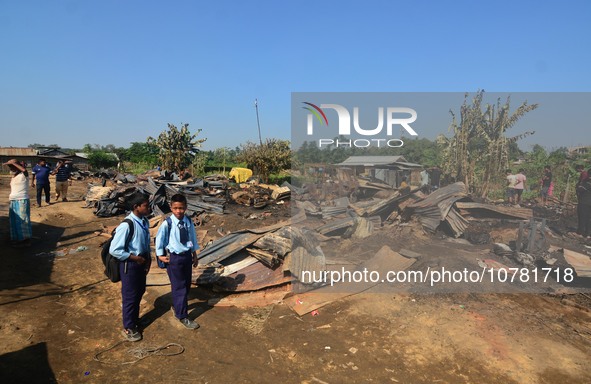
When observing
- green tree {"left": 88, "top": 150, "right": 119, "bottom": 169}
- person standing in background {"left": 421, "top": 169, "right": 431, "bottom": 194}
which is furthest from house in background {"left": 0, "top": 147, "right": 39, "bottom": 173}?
person standing in background {"left": 421, "top": 169, "right": 431, "bottom": 194}

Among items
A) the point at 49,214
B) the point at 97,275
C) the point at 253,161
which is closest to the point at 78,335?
the point at 97,275

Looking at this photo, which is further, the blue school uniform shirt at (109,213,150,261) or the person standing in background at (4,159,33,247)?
the person standing in background at (4,159,33,247)

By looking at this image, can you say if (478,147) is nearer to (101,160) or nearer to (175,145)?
(175,145)

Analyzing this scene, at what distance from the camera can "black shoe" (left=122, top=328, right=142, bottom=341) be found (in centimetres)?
393

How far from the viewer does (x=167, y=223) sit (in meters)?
4.21

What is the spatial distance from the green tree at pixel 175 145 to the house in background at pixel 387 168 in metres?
14.4

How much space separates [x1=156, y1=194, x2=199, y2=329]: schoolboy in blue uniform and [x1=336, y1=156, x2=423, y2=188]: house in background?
267 inches

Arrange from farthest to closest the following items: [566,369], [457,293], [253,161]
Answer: [253,161]
[457,293]
[566,369]

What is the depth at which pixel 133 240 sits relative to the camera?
3.87 metres

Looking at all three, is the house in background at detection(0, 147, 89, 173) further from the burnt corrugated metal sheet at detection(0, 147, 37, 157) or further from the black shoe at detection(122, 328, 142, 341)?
the black shoe at detection(122, 328, 142, 341)

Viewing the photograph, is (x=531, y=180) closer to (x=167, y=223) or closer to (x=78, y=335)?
(x=167, y=223)

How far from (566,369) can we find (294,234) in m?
3.97

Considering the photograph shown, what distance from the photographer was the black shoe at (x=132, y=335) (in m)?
3.93

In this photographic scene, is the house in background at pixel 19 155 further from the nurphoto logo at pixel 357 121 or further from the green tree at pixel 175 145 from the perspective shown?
the nurphoto logo at pixel 357 121
